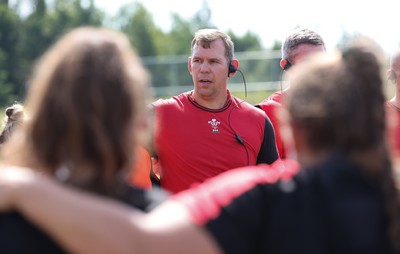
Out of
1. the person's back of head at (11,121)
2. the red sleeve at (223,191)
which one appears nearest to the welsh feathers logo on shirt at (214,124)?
the person's back of head at (11,121)

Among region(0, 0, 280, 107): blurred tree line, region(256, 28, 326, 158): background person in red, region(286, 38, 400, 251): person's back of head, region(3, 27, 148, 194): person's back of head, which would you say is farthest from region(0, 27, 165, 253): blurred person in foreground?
region(0, 0, 280, 107): blurred tree line

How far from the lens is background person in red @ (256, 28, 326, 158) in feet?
18.2

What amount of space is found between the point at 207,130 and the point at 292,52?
999 mm

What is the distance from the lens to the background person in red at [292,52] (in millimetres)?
5547

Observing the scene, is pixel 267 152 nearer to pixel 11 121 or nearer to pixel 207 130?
pixel 207 130

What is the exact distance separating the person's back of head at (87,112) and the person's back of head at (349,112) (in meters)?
0.44

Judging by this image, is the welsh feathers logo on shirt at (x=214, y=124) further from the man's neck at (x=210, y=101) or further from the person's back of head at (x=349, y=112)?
the person's back of head at (x=349, y=112)

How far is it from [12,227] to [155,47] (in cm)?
5943

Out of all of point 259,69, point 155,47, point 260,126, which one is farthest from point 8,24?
point 260,126

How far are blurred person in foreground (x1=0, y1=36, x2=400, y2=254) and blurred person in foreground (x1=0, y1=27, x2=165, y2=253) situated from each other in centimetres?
8

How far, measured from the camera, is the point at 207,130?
5.16m

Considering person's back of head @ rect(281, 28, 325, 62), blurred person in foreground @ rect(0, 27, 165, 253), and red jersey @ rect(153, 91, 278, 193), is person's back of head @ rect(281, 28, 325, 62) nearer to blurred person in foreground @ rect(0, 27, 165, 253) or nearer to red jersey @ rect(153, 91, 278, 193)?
red jersey @ rect(153, 91, 278, 193)

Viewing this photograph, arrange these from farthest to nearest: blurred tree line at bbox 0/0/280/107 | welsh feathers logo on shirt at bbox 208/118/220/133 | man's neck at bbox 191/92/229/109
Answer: blurred tree line at bbox 0/0/280/107, man's neck at bbox 191/92/229/109, welsh feathers logo on shirt at bbox 208/118/220/133

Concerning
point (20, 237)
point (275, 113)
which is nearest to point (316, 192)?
point (20, 237)
